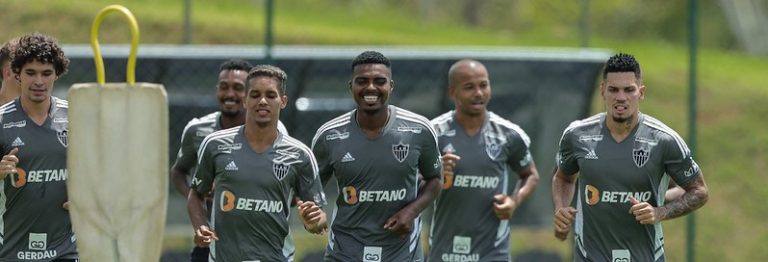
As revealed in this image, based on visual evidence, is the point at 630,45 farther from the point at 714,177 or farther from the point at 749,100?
the point at 714,177

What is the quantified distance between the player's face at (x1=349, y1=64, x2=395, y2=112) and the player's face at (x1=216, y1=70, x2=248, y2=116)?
1150 millimetres

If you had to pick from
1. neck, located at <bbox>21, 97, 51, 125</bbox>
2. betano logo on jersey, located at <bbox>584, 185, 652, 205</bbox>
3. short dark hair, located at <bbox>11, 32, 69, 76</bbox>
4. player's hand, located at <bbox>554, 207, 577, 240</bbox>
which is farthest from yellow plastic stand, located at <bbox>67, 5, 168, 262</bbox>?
betano logo on jersey, located at <bbox>584, 185, 652, 205</bbox>

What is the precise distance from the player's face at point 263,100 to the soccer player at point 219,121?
1240mm

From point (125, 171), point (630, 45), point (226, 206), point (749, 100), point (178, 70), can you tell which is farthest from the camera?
point (630, 45)

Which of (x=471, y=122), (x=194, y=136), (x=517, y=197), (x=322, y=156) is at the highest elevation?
(x=471, y=122)

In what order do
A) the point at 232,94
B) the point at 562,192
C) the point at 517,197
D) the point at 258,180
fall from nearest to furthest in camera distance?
the point at 258,180 < the point at 562,192 < the point at 232,94 < the point at 517,197

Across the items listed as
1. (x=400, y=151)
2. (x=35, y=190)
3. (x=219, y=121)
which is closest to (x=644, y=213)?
(x=400, y=151)

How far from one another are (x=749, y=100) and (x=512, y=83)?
285 inches

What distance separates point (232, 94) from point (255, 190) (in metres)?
1.52

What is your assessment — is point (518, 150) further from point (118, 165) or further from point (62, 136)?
point (118, 165)

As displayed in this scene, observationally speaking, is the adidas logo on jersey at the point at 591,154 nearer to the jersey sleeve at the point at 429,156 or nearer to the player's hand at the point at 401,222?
the jersey sleeve at the point at 429,156

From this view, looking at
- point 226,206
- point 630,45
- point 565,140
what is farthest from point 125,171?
point 630,45

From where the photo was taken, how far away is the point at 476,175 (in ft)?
34.1

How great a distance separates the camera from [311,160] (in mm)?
8609
